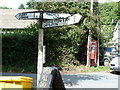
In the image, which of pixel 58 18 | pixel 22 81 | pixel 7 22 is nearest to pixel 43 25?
pixel 58 18

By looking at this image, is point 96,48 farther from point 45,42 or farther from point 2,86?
point 2,86

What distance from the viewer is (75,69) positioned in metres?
12.4

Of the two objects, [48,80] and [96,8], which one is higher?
[96,8]

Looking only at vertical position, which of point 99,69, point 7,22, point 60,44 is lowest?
point 99,69

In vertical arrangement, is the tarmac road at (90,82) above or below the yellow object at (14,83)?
below

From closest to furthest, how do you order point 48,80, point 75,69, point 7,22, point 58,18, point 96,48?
1. point 48,80
2. point 58,18
3. point 75,69
4. point 96,48
5. point 7,22

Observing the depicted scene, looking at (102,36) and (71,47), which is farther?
(102,36)

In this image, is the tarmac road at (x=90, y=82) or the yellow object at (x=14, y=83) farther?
the tarmac road at (x=90, y=82)

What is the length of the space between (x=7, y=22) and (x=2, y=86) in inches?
602

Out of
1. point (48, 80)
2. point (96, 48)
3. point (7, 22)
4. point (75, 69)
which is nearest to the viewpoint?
point (48, 80)

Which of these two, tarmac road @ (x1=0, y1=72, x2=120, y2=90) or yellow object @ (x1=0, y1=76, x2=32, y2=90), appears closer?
yellow object @ (x1=0, y1=76, x2=32, y2=90)

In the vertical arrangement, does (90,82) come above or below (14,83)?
below

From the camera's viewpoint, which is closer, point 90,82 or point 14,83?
point 14,83

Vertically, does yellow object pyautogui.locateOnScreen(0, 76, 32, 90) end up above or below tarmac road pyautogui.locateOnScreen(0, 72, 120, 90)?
above
